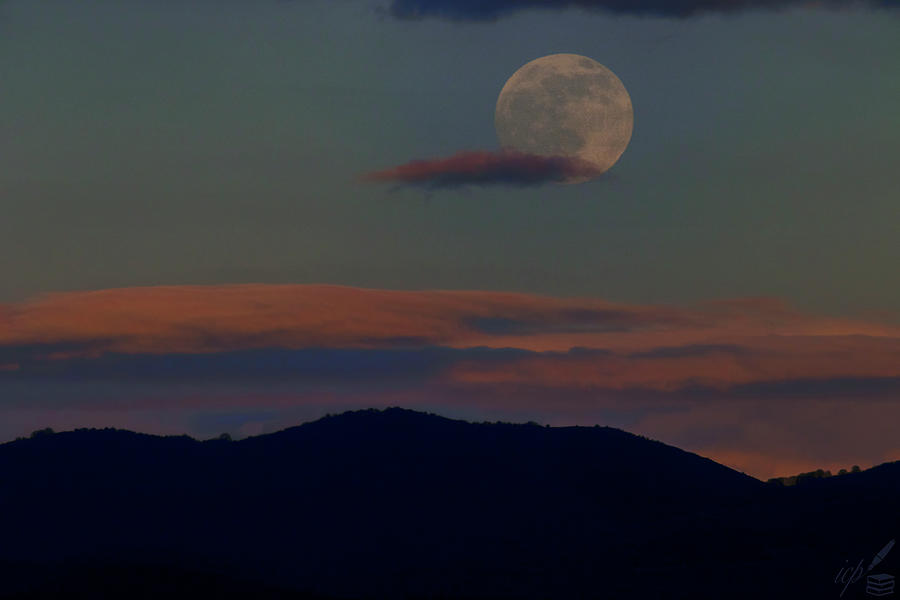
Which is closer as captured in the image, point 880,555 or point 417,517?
point 880,555

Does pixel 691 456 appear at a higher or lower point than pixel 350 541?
higher

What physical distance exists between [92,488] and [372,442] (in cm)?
3819

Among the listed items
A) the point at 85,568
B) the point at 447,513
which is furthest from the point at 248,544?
the point at 85,568

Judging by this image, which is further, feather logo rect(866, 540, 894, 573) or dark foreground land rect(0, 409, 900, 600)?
dark foreground land rect(0, 409, 900, 600)

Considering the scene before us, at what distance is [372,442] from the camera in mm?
157000

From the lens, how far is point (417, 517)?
442ft

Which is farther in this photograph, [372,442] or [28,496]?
[372,442]

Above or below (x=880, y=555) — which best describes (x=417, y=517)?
above

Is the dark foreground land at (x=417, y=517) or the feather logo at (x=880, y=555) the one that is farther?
the dark foreground land at (x=417, y=517)

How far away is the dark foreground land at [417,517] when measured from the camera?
95.2m

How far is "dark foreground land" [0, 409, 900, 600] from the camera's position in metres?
95.2

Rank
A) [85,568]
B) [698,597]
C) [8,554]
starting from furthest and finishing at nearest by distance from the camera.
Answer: [8,554]
[698,597]
[85,568]

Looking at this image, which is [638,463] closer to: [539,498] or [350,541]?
[539,498]

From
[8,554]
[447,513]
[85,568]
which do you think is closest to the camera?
[85,568]
